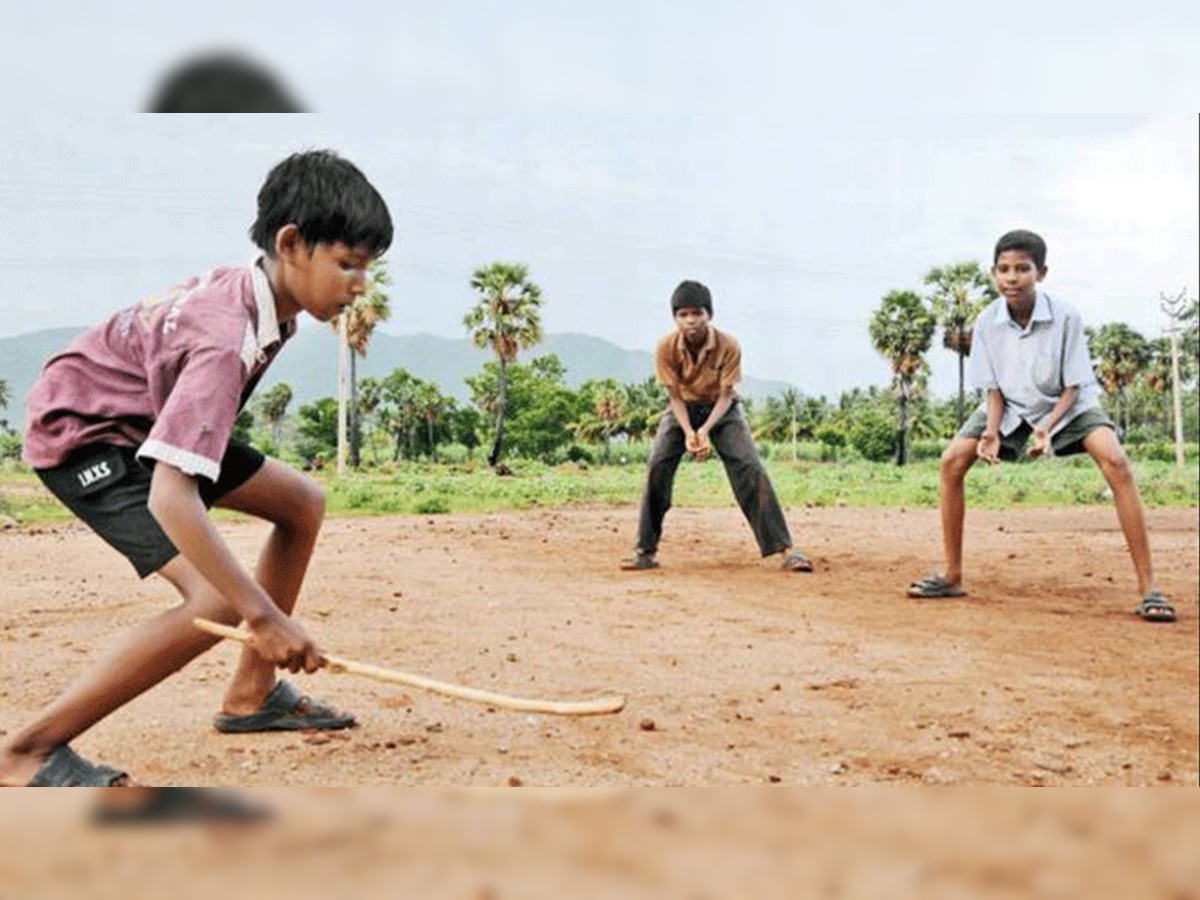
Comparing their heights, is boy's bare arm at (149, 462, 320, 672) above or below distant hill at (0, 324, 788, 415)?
below

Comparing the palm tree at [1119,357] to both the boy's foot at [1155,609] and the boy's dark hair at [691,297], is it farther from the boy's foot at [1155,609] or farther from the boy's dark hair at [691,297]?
the boy's dark hair at [691,297]

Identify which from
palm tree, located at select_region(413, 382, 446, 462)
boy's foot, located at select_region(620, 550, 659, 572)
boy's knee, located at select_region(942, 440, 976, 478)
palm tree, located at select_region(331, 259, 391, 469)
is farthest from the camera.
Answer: boy's foot, located at select_region(620, 550, 659, 572)

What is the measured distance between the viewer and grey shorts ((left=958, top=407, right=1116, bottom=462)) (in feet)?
8.68

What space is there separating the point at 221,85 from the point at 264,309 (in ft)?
1.25

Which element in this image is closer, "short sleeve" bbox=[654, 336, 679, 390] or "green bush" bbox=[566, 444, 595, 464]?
"green bush" bbox=[566, 444, 595, 464]

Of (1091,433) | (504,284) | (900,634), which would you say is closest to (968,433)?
(1091,433)

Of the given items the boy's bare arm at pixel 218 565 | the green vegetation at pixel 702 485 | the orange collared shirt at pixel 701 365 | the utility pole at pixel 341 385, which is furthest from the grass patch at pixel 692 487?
the boy's bare arm at pixel 218 565

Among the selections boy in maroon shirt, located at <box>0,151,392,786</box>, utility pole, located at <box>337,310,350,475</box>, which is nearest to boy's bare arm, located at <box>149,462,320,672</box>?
boy in maroon shirt, located at <box>0,151,392,786</box>

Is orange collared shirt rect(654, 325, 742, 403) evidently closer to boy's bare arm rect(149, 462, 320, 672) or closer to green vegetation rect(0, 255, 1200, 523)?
green vegetation rect(0, 255, 1200, 523)

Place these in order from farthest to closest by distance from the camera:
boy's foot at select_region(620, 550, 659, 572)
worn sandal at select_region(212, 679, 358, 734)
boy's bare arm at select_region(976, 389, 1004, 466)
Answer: boy's foot at select_region(620, 550, 659, 572) → boy's bare arm at select_region(976, 389, 1004, 466) → worn sandal at select_region(212, 679, 358, 734)

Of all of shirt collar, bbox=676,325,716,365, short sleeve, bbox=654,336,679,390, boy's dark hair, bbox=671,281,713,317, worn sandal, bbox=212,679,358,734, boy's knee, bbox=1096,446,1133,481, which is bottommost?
worn sandal, bbox=212,679,358,734

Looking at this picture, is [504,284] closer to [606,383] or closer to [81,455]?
[606,383]

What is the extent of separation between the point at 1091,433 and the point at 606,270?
919 mm

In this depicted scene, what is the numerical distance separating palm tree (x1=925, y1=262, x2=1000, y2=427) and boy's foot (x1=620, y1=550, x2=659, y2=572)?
26.7 inches
